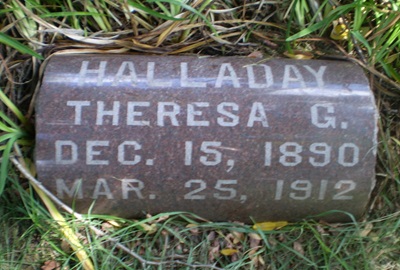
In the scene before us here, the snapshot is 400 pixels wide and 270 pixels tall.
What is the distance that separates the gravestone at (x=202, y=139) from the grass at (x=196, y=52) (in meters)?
0.12

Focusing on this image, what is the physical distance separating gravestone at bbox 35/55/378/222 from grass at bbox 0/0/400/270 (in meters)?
0.12

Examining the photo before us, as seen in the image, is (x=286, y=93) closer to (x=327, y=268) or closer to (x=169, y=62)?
(x=169, y=62)

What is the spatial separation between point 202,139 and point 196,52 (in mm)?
422

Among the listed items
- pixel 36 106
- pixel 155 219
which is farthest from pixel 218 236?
pixel 36 106

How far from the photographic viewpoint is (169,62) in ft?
6.06

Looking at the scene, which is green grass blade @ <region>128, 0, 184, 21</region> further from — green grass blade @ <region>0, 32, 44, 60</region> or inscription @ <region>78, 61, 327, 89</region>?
green grass blade @ <region>0, 32, 44, 60</region>

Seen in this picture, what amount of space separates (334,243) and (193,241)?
491 mm

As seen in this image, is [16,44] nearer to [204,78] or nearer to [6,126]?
[6,126]

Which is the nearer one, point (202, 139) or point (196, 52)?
point (202, 139)

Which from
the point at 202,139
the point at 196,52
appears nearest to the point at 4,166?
the point at 202,139

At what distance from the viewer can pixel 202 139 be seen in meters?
1.74

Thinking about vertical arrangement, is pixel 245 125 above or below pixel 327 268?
above

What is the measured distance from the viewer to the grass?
1.79 m

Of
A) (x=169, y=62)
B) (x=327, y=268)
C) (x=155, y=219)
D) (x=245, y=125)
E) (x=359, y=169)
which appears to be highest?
(x=169, y=62)
